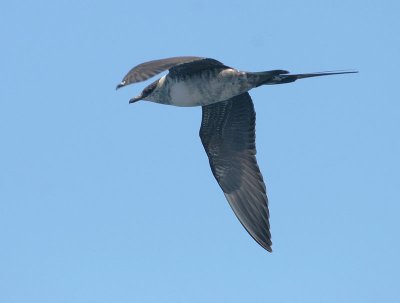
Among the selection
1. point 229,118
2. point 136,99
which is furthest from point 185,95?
point 229,118

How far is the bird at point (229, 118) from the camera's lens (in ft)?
51.2

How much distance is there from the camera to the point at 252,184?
17266mm

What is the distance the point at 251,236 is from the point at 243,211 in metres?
0.72

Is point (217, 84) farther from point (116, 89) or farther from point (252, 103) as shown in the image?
point (116, 89)

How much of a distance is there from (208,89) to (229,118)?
174 centimetres

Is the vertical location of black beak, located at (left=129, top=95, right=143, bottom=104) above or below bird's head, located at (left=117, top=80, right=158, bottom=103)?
below

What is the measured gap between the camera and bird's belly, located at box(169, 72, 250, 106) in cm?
1561

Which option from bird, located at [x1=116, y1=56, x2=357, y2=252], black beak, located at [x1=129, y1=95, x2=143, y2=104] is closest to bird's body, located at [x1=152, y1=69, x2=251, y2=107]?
bird, located at [x1=116, y1=56, x2=357, y2=252]

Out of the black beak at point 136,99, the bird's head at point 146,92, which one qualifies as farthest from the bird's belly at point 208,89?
the black beak at point 136,99

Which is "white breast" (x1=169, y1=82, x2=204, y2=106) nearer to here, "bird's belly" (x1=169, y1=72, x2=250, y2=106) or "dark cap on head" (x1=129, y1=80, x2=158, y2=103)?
"bird's belly" (x1=169, y1=72, x2=250, y2=106)

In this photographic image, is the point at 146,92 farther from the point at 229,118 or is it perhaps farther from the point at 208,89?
the point at 229,118

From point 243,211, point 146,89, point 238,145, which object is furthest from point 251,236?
point 146,89

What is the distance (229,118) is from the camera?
1725 centimetres

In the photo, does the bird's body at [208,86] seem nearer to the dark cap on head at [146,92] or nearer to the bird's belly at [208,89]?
the bird's belly at [208,89]
